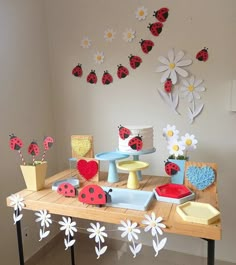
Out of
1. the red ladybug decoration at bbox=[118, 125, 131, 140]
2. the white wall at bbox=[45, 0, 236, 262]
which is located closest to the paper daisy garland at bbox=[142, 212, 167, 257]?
the red ladybug decoration at bbox=[118, 125, 131, 140]

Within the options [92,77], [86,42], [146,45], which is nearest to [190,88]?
[146,45]

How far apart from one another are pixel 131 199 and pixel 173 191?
234mm

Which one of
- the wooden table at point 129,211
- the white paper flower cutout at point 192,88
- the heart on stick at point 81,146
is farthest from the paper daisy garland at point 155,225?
the white paper flower cutout at point 192,88

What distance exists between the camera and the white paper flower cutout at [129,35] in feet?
6.55

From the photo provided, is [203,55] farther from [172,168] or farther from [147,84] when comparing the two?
[172,168]

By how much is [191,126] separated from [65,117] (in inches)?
43.2

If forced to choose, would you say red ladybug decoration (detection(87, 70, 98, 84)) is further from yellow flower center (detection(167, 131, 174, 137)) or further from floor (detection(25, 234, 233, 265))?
floor (detection(25, 234, 233, 265))

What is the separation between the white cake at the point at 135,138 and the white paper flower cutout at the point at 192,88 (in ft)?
1.76

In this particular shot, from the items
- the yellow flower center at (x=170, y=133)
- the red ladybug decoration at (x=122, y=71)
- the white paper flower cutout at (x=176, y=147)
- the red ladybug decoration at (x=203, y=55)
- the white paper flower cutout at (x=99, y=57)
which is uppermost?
the white paper flower cutout at (x=99, y=57)

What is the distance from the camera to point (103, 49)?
2115mm

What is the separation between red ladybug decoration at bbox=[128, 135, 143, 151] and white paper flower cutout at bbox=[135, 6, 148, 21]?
38.6 inches

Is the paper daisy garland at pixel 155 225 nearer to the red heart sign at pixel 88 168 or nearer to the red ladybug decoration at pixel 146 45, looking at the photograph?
the red heart sign at pixel 88 168

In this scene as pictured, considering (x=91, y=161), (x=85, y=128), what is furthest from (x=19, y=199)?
(x=85, y=128)

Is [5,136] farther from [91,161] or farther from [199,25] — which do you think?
[199,25]
